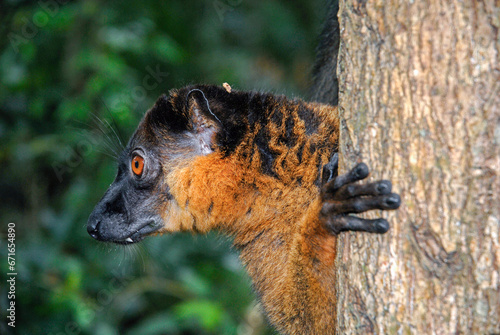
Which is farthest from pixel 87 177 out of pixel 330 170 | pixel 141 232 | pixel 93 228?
pixel 330 170

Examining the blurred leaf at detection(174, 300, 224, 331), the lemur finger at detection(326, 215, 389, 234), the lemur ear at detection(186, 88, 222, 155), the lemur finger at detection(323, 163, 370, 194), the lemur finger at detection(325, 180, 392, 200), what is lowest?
the blurred leaf at detection(174, 300, 224, 331)

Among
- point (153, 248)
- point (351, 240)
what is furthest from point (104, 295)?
point (351, 240)

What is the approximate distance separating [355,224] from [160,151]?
1860mm

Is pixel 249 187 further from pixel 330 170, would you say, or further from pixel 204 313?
pixel 204 313

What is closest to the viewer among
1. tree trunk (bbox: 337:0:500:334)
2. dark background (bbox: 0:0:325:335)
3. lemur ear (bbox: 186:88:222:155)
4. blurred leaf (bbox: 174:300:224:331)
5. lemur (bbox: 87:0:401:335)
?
tree trunk (bbox: 337:0:500:334)

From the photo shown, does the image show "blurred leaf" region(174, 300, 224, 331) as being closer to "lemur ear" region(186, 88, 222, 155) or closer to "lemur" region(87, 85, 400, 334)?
"lemur" region(87, 85, 400, 334)

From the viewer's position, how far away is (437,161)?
1.90 m

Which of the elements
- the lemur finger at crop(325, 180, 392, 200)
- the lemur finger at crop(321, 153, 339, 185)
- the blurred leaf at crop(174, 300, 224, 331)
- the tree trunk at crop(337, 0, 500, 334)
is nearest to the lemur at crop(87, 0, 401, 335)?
the lemur finger at crop(321, 153, 339, 185)

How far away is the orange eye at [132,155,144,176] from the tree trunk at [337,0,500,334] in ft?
6.76

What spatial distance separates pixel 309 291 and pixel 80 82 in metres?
4.86

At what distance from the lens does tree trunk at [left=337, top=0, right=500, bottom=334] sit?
1856mm

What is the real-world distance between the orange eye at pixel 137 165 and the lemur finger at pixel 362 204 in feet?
5.45

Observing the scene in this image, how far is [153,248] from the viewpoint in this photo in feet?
20.6

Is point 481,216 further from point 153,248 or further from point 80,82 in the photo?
point 80,82
